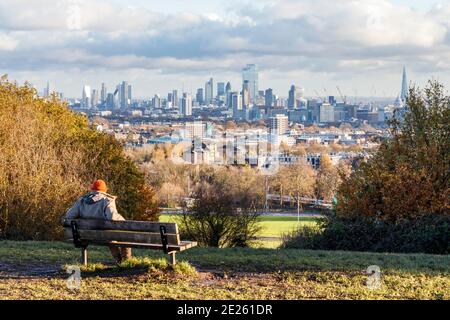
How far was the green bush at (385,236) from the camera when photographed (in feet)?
51.1

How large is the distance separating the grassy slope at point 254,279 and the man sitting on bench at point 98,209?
30.0 inches

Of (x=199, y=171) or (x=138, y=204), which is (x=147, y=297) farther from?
(x=199, y=171)

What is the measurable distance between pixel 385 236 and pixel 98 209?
28.4 feet

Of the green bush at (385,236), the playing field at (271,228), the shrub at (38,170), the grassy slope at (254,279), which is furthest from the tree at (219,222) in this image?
the grassy slope at (254,279)

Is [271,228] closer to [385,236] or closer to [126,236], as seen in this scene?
[385,236]

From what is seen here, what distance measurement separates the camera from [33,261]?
10734 mm

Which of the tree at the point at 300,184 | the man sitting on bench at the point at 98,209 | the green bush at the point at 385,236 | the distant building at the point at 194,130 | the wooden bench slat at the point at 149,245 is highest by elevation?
the man sitting on bench at the point at 98,209

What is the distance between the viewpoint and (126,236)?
9.44 meters

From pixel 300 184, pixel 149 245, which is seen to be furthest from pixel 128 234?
pixel 300 184

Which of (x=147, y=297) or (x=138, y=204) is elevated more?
(x=147, y=297)

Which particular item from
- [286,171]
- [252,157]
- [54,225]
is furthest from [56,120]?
[252,157]

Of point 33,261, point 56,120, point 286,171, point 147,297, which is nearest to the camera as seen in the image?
point 147,297

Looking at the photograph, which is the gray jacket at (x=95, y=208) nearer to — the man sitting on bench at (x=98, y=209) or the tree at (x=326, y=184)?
the man sitting on bench at (x=98, y=209)

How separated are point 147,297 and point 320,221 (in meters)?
13.4
